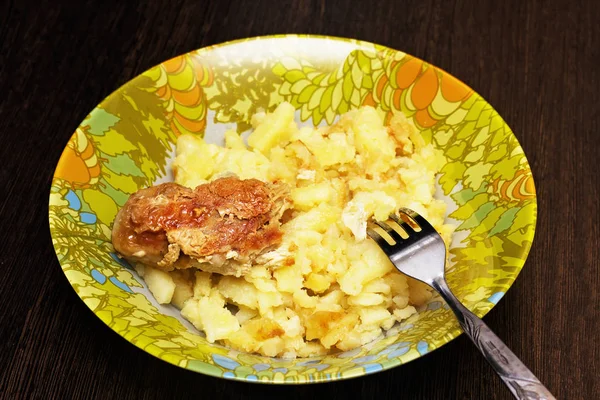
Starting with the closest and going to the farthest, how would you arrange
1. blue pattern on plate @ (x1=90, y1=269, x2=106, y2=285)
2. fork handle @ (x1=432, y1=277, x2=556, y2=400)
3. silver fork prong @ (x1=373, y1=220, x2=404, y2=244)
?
fork handle @ (x1=432, y1=277, x2=556, y2=400) < blue pattern on plate @ (x1=90, y1=269, x2=106, y2=285) < silver fork prong @ (x1=373, y1=220, x2=404, y2=244)

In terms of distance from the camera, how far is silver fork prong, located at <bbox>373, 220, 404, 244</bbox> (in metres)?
1.89

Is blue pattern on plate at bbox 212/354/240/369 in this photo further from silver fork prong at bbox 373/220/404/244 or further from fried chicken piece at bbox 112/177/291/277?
silver fork prong at bbox 373/220/404/244

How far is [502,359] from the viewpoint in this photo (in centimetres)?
146

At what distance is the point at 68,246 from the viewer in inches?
71.4

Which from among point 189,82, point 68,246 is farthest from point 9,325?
point 189,82

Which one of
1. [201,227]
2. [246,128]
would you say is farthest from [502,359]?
[246,128]

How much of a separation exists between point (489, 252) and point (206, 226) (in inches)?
35.4

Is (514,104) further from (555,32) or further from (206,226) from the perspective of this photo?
(206,226)

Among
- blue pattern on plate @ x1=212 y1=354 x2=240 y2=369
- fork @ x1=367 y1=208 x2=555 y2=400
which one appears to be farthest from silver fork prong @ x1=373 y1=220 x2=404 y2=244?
blue pattern on plate @ x1=212 y1=354 x2=240 y2=369

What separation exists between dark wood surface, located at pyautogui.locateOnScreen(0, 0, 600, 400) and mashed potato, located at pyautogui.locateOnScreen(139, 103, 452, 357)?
20cm

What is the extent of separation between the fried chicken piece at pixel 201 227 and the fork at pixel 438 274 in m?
0.38

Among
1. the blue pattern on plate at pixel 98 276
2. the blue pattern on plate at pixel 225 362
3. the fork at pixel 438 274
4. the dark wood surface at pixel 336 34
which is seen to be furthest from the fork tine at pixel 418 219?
the blue pattern on plate at pixel 98 276

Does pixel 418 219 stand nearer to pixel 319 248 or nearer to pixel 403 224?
pixel 403 224

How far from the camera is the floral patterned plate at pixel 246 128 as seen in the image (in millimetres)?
1661
